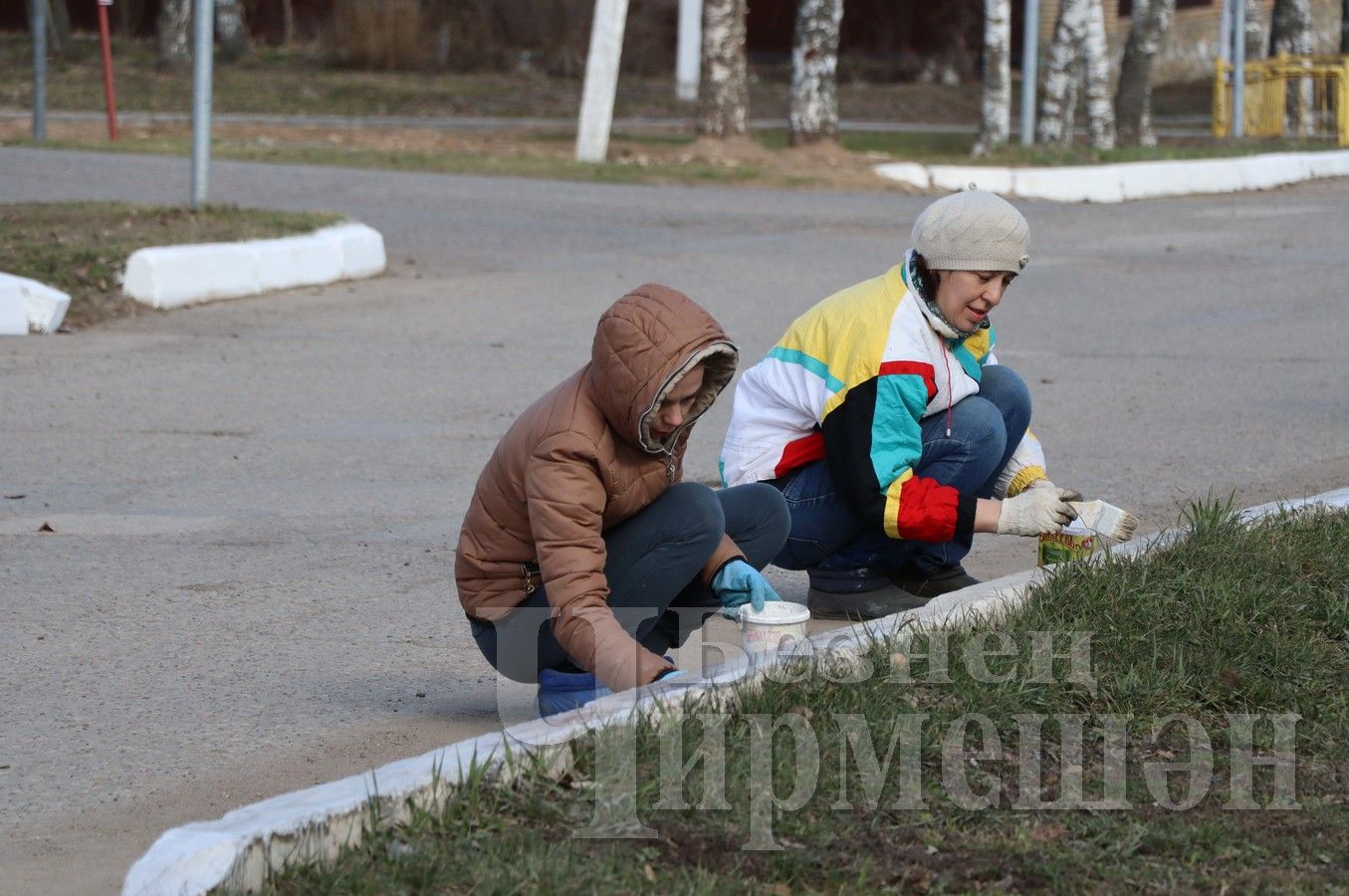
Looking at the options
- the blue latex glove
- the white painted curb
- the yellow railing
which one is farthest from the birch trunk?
the blue latex glove

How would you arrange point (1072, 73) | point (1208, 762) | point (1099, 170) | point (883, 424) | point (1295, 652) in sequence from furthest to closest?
point (1072, 73)
point (1099, 170)
point (883, 424)
point (1295, 652)
point (1208, 762)

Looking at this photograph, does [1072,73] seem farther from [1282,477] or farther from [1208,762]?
[1208,762]

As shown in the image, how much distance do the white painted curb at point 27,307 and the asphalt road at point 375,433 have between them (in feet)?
0.58

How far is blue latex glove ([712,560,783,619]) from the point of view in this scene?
13.1 feet

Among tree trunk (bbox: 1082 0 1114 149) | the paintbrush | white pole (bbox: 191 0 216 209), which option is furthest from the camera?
tree trunk (bbox: 1082 0 1114 149)

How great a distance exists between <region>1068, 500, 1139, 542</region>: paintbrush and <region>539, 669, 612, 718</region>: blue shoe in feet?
4.55

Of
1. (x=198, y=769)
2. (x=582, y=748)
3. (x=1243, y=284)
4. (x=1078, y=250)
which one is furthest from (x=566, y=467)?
(x=1078, y=250)

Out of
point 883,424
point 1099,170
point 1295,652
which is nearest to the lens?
point 1295,652

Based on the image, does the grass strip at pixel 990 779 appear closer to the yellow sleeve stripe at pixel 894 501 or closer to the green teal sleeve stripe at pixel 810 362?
the yellow sleeve stripe at pixel 894 501

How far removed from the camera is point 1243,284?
11734 millimetres

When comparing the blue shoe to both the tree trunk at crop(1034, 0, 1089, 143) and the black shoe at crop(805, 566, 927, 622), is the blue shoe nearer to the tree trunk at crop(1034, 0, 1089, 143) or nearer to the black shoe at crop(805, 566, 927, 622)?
the black shoe at crop(805, 566, 927, 622)

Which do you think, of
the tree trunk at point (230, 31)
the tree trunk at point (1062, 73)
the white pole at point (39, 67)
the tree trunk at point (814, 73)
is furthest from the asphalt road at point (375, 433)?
the tree trunk at point (230, 31)

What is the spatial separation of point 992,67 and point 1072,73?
1.18 meters

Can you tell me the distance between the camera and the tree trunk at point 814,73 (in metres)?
19.9
